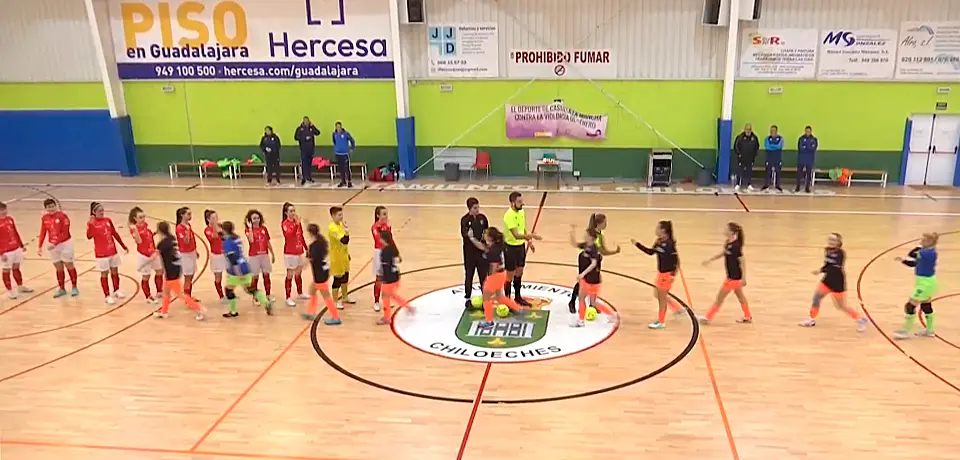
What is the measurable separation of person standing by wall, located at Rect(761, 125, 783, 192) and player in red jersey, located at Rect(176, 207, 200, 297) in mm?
14884

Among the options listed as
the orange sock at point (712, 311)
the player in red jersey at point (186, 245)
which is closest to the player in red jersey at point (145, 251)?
the player in red jersey at point (186, 245)

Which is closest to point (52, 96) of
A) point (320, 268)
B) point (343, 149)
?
point (343, 149)

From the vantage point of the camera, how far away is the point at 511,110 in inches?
818

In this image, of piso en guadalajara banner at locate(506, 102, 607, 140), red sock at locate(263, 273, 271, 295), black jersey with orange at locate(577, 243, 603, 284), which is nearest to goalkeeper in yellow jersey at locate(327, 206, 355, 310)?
red sock at locate(263, 273, 271, 295)

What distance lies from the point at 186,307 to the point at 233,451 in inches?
176

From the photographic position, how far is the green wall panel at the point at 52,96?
22.2m

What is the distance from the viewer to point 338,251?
33.0ft

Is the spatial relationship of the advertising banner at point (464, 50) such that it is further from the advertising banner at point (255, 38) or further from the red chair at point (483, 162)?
the red chair at point (483, 162)

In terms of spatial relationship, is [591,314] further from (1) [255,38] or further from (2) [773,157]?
(1) [255,38]

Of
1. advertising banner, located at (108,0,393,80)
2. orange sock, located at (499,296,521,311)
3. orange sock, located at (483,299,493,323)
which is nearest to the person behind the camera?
orange sock, located at (483,299,493,323)

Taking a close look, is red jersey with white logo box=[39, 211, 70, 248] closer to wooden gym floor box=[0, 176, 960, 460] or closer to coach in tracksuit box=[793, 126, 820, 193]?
wooden gym floor box=[0, 176, 960, 460]

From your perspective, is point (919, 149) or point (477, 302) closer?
point (477, 302)

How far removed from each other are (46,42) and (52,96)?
1.64 m

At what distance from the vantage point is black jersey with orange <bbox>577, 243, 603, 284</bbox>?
360 inches
